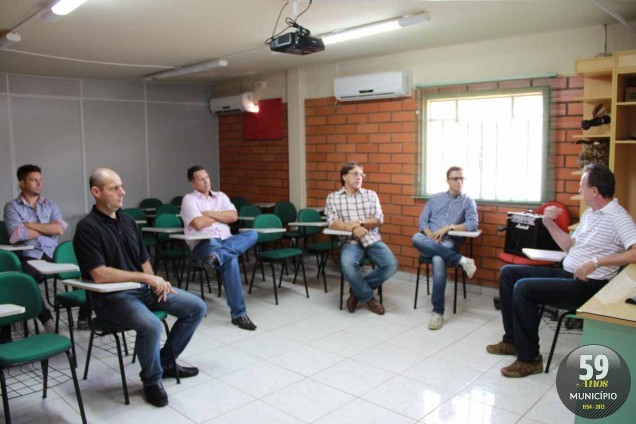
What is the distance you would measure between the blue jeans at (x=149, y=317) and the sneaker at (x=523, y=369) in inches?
Answer: 78.8

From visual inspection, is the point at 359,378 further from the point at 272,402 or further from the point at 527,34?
the point at 527,34

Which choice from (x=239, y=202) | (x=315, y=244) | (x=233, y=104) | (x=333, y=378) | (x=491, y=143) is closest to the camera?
(x=333, y=378)

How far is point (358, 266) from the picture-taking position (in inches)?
185

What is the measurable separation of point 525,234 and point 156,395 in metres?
3.29

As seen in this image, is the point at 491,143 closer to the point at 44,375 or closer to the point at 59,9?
the point at 59,9

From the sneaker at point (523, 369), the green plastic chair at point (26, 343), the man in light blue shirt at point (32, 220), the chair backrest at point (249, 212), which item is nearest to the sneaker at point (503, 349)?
the sneaker at point (523, 369)

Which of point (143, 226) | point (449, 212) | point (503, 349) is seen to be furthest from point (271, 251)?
point (503, 349)

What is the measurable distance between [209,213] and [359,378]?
2094 mm

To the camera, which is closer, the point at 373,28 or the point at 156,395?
the point at 156,395

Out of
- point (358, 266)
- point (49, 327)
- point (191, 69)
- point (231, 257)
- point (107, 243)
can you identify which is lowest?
point (49, 327)

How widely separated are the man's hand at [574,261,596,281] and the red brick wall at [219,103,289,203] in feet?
15.2

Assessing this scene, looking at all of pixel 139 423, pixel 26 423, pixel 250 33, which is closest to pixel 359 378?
pixel 139 423

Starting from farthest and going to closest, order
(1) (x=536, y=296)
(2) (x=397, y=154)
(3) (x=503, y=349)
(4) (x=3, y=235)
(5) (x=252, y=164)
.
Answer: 1. (5) (x=252, y=164)
2. (2) (x=397, y=154)
3. (4) (x=3, y=235)
4. (3) (x=503, y=349)
5. (1) (x=536, y=296)

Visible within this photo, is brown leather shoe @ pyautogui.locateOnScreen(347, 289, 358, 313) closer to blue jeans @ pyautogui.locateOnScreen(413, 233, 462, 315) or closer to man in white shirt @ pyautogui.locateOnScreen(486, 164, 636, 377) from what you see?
blue jeans @ pyautogui.locateOnScreen(413, 233, 462, 315)
